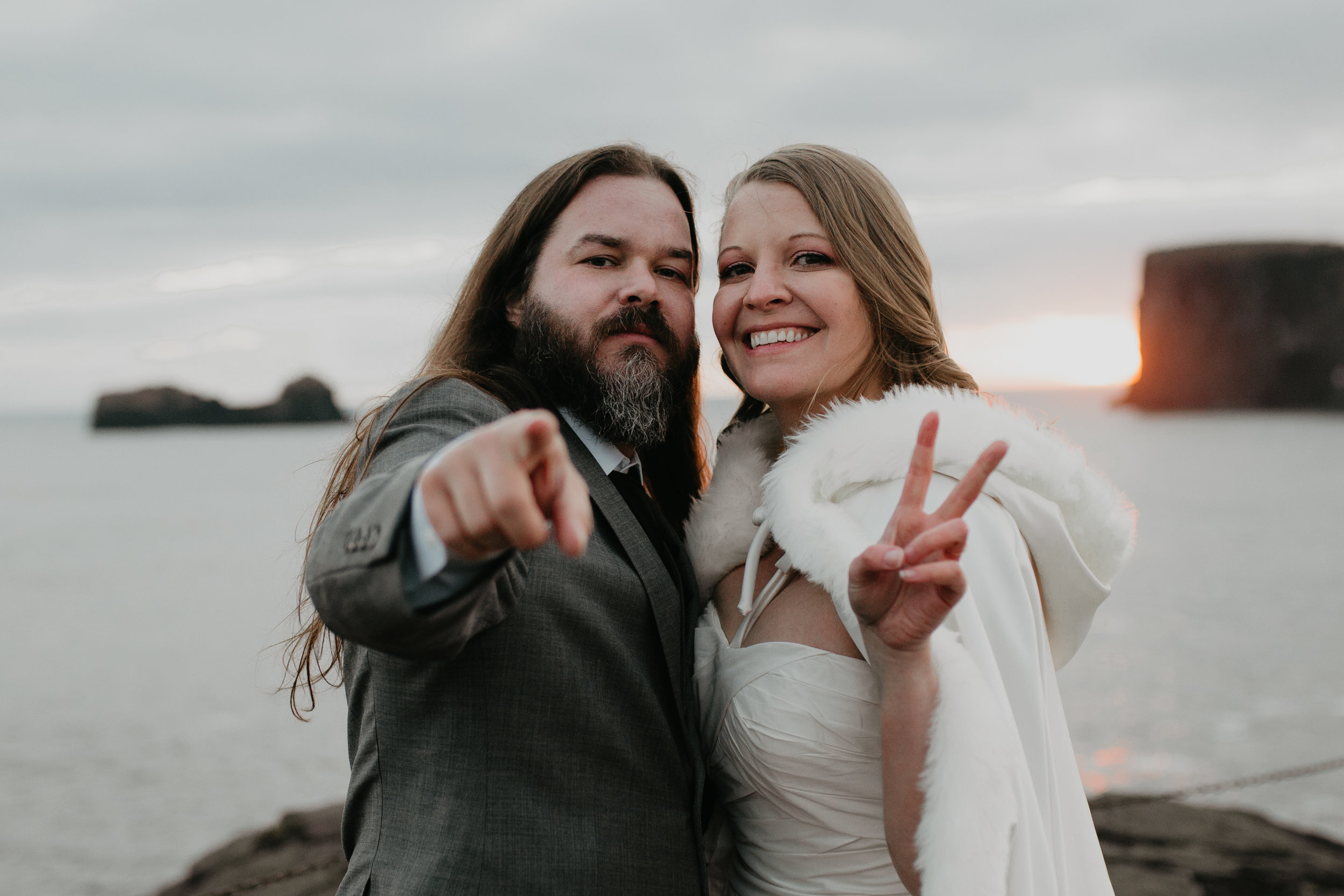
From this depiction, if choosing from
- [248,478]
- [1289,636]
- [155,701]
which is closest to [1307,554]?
[1289,636]

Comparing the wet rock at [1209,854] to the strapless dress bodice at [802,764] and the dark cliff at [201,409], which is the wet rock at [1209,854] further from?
the dark cliff at [201,409]

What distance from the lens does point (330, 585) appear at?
1229 millimetres

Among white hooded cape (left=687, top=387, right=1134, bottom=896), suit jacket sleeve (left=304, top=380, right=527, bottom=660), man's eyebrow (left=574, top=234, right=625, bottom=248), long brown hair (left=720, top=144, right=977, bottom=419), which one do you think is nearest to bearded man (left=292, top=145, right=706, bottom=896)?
suit jacket sleeve (left=304, top=380, right=527, bottom=660)

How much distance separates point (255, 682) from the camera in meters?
14.0

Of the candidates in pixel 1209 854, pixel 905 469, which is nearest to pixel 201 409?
pixel 1209 854

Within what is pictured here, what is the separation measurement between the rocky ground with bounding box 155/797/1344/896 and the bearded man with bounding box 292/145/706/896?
9.60ft

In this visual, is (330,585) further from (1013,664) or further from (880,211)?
(880,211)

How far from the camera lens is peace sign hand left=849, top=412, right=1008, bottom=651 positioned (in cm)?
136

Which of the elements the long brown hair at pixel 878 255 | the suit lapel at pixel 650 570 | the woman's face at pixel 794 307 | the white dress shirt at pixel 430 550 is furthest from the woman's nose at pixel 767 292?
the white dress shirt at pixel 430 550

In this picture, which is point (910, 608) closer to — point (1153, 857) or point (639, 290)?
point (639, 290)

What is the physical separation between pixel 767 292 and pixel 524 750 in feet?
4.16

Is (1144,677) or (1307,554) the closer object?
(1144,677)

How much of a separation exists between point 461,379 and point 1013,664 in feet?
4.25

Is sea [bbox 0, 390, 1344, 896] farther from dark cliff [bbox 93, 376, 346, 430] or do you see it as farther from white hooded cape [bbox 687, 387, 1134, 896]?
dark cliff [bbox 93, 376, 346, 430]
